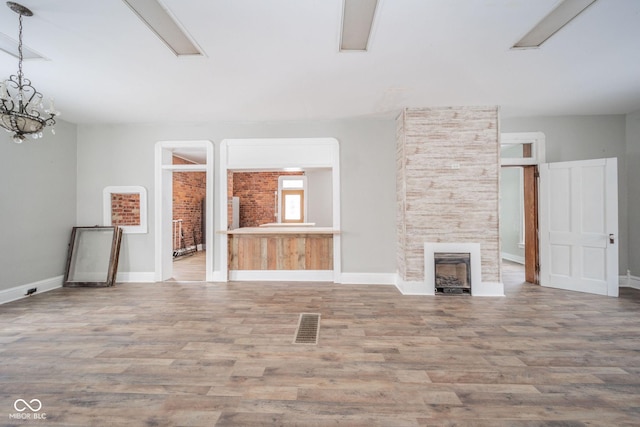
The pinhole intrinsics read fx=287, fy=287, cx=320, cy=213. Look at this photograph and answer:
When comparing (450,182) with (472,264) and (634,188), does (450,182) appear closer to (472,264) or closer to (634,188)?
(472,264)

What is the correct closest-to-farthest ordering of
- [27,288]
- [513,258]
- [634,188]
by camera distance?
[27,288] < [634,188] < [513,258]

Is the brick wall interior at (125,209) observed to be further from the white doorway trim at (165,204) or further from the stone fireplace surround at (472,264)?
the stone fireplace surround at (472,264)

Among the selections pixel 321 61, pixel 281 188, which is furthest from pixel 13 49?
pixel 281 188

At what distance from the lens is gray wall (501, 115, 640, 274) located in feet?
15.9

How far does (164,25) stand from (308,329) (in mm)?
3196

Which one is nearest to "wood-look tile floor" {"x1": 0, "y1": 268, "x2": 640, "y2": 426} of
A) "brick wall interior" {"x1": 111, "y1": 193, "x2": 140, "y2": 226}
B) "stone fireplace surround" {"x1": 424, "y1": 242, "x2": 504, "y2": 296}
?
"stone fireplace surround" {"x1": 424, "y1": 242, "x2": 504, "y2": 296}

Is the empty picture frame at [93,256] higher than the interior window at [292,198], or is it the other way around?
the interior window at [292,198]

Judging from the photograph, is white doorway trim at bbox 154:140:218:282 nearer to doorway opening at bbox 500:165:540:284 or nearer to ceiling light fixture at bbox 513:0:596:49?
ceiling light fixture at bbox 513:0:596:49

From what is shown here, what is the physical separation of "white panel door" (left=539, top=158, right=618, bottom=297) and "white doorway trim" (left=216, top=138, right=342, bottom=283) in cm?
344

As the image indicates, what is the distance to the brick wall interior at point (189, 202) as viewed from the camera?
831 centimetres

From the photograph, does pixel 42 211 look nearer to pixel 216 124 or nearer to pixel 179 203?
pixel 216 124

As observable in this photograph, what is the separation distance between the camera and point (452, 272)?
449cm

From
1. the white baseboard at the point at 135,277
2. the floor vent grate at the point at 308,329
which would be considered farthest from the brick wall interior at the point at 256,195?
the floor vent grate at the point at 308,329

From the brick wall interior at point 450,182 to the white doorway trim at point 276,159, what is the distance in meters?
1.20
